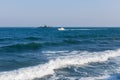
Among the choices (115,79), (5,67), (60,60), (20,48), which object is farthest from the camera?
(20,48)

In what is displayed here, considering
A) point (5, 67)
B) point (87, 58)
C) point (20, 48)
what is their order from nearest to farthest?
point (5, 67) < point (87, 58) < point (20, 48)

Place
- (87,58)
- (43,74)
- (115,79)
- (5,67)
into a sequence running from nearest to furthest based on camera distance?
(115,79)
(43,74)
(5,67)
(87,58)

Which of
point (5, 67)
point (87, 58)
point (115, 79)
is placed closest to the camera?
point (115, 79)

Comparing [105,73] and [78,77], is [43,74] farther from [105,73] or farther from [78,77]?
[105,73]

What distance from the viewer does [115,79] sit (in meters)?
13.1

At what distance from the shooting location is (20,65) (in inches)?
656

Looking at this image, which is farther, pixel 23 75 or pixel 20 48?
→ pixel 20 48

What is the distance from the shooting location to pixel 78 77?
1355cm

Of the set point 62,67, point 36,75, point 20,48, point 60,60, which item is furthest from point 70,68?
point 20,48

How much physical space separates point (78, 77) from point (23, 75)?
2.40m

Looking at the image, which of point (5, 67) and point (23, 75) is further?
point (5, 67)

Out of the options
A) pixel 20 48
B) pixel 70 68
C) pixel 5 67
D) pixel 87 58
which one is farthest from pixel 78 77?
pixel 20 48

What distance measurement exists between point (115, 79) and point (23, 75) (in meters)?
3.93

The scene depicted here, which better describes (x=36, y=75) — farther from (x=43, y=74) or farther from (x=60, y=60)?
(x=60, y=60)
